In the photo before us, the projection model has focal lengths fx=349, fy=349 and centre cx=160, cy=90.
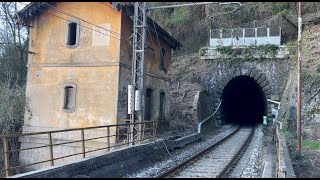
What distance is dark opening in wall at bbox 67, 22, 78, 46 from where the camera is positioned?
19.2 m

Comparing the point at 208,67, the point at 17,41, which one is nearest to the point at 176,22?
the point at 208,67

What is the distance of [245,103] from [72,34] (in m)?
32.2

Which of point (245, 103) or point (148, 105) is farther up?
point (245, 103)

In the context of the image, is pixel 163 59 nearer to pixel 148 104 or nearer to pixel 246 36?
pixel 148 104

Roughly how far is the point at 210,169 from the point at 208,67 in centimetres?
2137

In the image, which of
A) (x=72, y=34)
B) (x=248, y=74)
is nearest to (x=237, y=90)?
(x=248, y=74)

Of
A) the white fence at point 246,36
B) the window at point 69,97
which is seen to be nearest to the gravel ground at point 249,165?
the window at point 69,97

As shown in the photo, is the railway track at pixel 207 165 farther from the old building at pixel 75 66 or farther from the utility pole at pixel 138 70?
the old building at pixel 75 66

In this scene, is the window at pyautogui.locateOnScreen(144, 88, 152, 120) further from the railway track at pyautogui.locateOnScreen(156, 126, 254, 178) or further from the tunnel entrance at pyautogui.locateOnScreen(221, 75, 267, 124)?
the tunnel entrance at pyautogui.locateOnScreen(221, 75, 267, 124)

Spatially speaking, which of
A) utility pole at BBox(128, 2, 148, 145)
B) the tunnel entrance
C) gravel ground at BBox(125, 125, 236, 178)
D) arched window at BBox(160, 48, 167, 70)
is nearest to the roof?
utility pole at BBox(128, 2, 148, 145)

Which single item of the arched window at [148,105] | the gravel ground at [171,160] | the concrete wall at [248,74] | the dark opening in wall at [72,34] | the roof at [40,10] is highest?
the roof at [40,10]

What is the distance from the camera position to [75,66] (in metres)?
18.7

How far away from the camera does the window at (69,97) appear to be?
61.3ft

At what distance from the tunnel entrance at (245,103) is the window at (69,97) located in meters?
22.2
